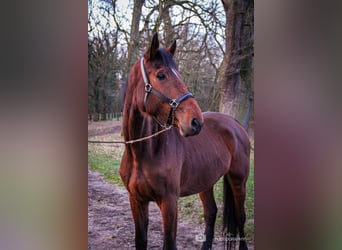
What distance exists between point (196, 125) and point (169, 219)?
0.51m

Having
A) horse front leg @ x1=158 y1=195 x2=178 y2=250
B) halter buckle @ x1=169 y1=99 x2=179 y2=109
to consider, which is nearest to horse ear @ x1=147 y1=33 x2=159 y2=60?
halter buckle @ x1=169 y1=99 x2=179 y2=109

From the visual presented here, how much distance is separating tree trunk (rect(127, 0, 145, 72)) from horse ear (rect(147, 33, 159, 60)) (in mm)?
98

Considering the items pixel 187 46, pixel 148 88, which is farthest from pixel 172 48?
pixel 148 88

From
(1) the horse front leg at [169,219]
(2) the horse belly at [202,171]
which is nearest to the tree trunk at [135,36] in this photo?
(2) the horse belly at [202,171]

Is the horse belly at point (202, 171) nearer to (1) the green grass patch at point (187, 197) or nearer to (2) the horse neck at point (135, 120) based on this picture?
(1) the green grass patch at point (187, 197)

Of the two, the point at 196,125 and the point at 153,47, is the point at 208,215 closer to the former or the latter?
the point at 196,125

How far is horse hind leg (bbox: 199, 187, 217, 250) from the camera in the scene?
1.94 m

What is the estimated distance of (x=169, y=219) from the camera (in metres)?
1.85

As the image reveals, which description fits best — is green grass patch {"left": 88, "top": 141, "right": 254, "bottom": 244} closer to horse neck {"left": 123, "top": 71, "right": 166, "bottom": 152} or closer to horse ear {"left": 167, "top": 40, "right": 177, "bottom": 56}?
horse neck {"left": 123, "top": 71, "right": 166, "bottom": 152}

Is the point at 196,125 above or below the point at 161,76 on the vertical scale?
below

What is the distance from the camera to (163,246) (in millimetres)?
1879

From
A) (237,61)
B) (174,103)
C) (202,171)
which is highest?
(237,61)
